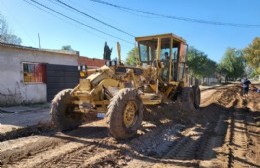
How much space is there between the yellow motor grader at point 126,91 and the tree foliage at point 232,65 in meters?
63.4

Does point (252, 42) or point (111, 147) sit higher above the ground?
point (252, 42)

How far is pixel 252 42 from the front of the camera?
5409cm

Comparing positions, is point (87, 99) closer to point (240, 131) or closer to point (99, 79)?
point (99, 79)

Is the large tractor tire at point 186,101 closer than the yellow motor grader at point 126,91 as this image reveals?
No

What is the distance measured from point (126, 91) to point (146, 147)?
1447 mm

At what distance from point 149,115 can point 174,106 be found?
4.65 feet

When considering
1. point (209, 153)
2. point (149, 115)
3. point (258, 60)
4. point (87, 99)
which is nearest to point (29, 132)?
point (87, 99)

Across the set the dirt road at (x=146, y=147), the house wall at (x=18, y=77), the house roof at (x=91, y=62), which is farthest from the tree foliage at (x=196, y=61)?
the dirt road at (x=146, y=147)

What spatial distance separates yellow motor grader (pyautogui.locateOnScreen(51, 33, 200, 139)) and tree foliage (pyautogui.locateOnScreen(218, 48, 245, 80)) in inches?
2498

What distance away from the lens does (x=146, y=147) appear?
6.26 meters

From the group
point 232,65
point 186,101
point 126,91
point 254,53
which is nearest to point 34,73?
point 186,101

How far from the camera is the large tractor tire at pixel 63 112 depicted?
7383 millimetres

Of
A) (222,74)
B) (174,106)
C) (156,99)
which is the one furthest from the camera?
(222,74)

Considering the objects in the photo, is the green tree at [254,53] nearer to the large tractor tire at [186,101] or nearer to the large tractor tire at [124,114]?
the large tractor tire at [186,101]
